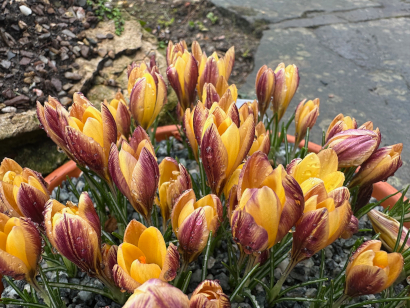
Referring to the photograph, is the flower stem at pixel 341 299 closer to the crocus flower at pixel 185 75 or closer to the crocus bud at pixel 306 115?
the crocus bud at pixel 306 115

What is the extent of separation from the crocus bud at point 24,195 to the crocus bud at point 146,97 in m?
0.30

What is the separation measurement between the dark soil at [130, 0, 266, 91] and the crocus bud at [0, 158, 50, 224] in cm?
206

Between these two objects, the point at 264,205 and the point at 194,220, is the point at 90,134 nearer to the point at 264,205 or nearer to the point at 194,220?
the point at 194,220

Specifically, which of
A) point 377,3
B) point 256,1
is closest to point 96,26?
point 256,1

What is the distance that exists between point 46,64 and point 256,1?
2019mm

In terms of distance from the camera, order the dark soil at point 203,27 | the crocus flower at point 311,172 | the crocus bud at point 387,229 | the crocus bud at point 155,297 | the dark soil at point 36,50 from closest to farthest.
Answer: the crocus bud at point 155,297 < the crocus flower at point 311,172 < the crocus bud at point 387,229 < the dark soil at point 36,50 < the dark soil at point 203,27

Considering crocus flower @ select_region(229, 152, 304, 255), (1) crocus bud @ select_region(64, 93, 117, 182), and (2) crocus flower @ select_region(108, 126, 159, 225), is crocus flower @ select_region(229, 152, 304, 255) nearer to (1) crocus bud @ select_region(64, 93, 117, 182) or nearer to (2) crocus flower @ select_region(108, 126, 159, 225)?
(2) crocus flower @ select_region(108, 126, 159, 225)

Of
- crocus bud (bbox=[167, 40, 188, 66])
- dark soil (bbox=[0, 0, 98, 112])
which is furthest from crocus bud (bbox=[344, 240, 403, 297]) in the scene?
dark soil (bbox=[0, 0, 98, 112])

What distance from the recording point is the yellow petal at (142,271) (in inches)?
21.1

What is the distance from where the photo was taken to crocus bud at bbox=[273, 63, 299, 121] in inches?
42.5

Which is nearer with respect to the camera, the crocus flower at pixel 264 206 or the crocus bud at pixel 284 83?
the crocus flower at pixel 264 206

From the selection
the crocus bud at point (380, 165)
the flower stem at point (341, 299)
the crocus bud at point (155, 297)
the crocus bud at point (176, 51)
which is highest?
the crocus bud at point (176, 51)

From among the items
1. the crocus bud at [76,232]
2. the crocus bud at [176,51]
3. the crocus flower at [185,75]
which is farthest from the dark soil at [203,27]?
the crocus bud at [76,232]

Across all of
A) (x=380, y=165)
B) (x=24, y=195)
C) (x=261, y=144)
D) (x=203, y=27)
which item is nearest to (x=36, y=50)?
(x=203, y=27)
